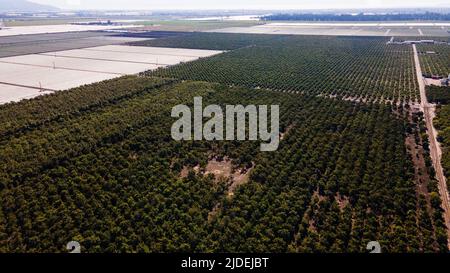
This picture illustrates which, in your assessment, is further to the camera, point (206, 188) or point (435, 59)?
point (435, 59)

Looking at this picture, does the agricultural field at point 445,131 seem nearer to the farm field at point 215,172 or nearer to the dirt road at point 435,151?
the dirt road at point 435,151

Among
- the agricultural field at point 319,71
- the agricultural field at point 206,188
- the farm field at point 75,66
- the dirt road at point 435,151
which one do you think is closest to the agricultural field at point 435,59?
the agricultural field at point 319,71

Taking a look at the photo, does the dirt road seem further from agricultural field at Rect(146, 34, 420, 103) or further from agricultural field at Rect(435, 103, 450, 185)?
agricultural field at Rect(146, 34, 420, 103)

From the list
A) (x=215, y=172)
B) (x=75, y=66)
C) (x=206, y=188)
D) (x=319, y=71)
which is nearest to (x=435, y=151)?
(x=215, y=172)

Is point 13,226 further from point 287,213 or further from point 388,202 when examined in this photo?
point 388,202

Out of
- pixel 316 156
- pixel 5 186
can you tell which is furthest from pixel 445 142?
pixel 5 186

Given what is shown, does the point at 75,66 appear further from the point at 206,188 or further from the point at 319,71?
the point at 206,188
